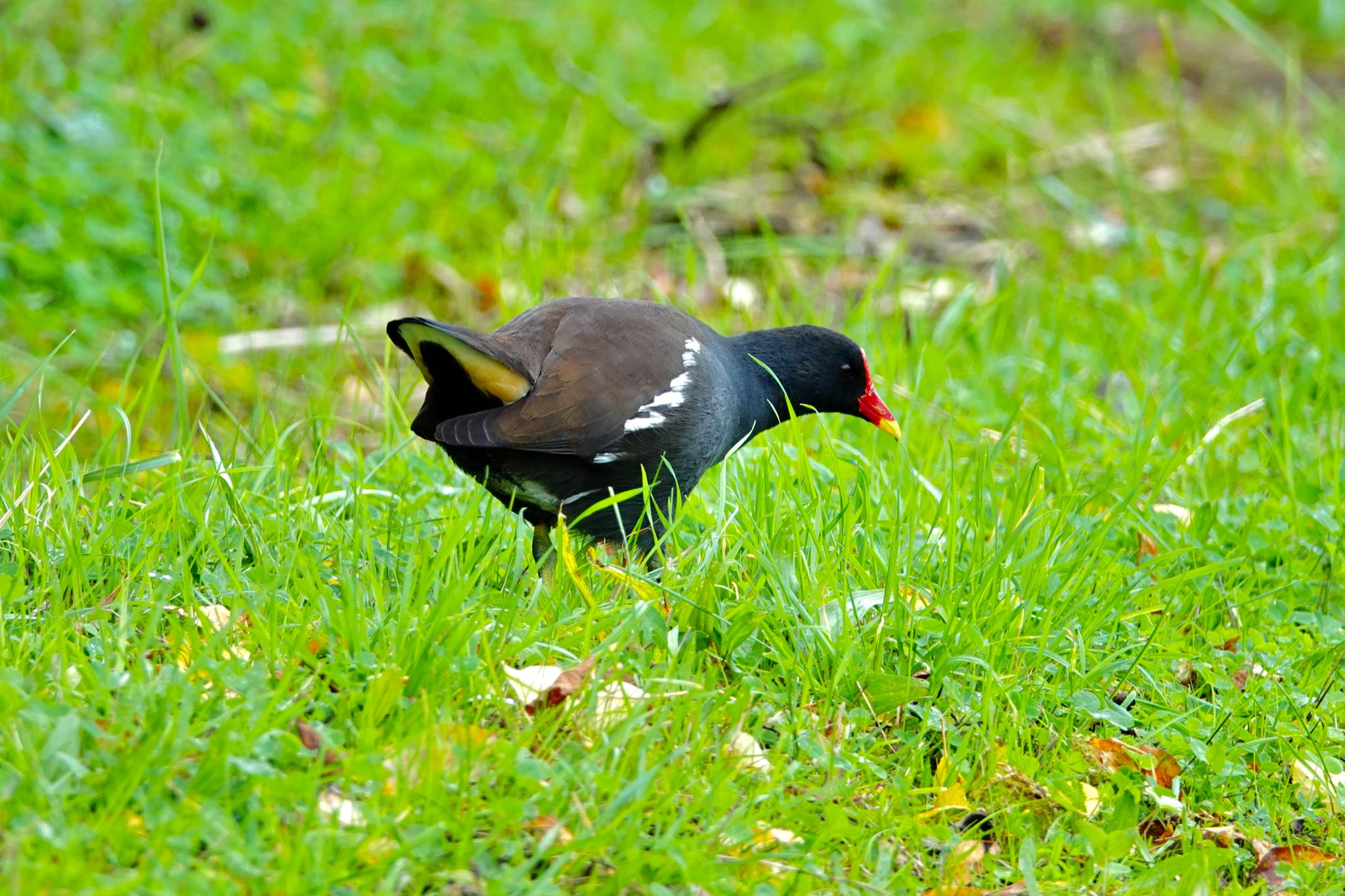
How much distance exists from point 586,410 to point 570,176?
3442 mm

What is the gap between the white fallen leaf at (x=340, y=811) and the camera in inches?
90.3

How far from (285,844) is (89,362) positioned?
10.7 ft

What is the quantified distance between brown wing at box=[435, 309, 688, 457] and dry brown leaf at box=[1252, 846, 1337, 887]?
1.64 m

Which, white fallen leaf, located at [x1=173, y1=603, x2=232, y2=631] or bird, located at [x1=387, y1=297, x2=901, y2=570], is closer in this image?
white fallen leaf, located at [x1=173, y1=603, x2=232, y2=631]

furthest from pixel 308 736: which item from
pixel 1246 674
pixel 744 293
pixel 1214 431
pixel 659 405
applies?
pixel 744 293

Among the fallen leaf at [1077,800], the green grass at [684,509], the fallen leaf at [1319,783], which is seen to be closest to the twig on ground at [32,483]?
the green grass at [684,509]

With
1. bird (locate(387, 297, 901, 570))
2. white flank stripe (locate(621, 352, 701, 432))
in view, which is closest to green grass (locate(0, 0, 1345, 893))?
bird (locate(387, 297, 901, 570))

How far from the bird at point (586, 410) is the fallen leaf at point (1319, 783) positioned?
4.81 feet

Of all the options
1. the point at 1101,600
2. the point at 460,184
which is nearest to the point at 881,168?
the point at 460,184

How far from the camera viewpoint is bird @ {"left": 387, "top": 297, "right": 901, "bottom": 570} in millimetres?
3096

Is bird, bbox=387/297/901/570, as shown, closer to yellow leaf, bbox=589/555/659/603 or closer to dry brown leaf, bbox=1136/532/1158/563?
yellow leaf, bbox=589/555/659/603

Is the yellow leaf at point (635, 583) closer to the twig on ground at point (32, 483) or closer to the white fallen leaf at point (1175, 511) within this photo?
the twig on ground at point (32, 483)

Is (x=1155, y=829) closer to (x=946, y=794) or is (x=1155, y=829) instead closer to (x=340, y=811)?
(x=946, y=794)

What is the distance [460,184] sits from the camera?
6.28 meters
